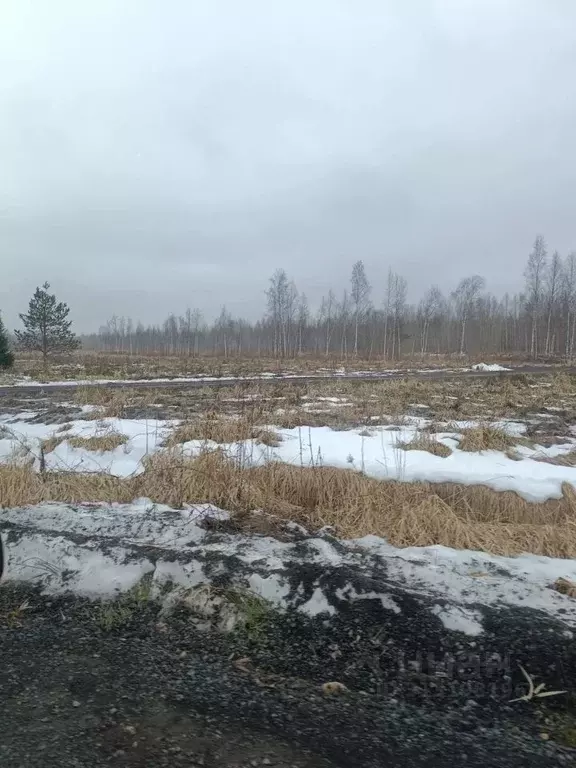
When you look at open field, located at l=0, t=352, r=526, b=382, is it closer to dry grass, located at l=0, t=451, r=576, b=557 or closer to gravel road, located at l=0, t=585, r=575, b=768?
dry grass, located at l=0, t=451, r=576, b=557

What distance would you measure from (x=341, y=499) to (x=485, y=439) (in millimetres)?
4818

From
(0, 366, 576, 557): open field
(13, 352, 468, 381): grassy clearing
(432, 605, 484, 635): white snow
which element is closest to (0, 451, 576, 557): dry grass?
(0, 366, 576, 557): open field

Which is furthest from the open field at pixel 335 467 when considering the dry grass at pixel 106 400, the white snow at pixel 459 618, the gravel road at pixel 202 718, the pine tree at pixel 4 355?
the pine tree at pixel 4 355

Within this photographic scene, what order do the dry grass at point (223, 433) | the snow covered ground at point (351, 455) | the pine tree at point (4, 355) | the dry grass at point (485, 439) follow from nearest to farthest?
the snow covered ground at point (351, 455) → the dry grass at point (223, 433) → the dry grass at point (485, 439) → the pine tree at point (4, 355)

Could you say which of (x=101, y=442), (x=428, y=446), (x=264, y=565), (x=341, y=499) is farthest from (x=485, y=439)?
(x=264, y=565)

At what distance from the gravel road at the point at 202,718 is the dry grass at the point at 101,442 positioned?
6.14m

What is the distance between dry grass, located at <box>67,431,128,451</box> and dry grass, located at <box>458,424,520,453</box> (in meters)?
6.08

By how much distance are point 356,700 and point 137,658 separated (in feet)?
3.86

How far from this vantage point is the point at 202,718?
231 cm

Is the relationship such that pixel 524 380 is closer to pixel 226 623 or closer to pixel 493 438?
pixel 493 438

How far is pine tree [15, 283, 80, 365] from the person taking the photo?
36812mm

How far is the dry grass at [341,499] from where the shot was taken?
493cm

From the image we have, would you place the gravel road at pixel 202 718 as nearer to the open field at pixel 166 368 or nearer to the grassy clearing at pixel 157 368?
the open field at pixel 166 368

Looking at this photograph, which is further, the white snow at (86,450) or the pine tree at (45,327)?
the pine tree at (45,327)
